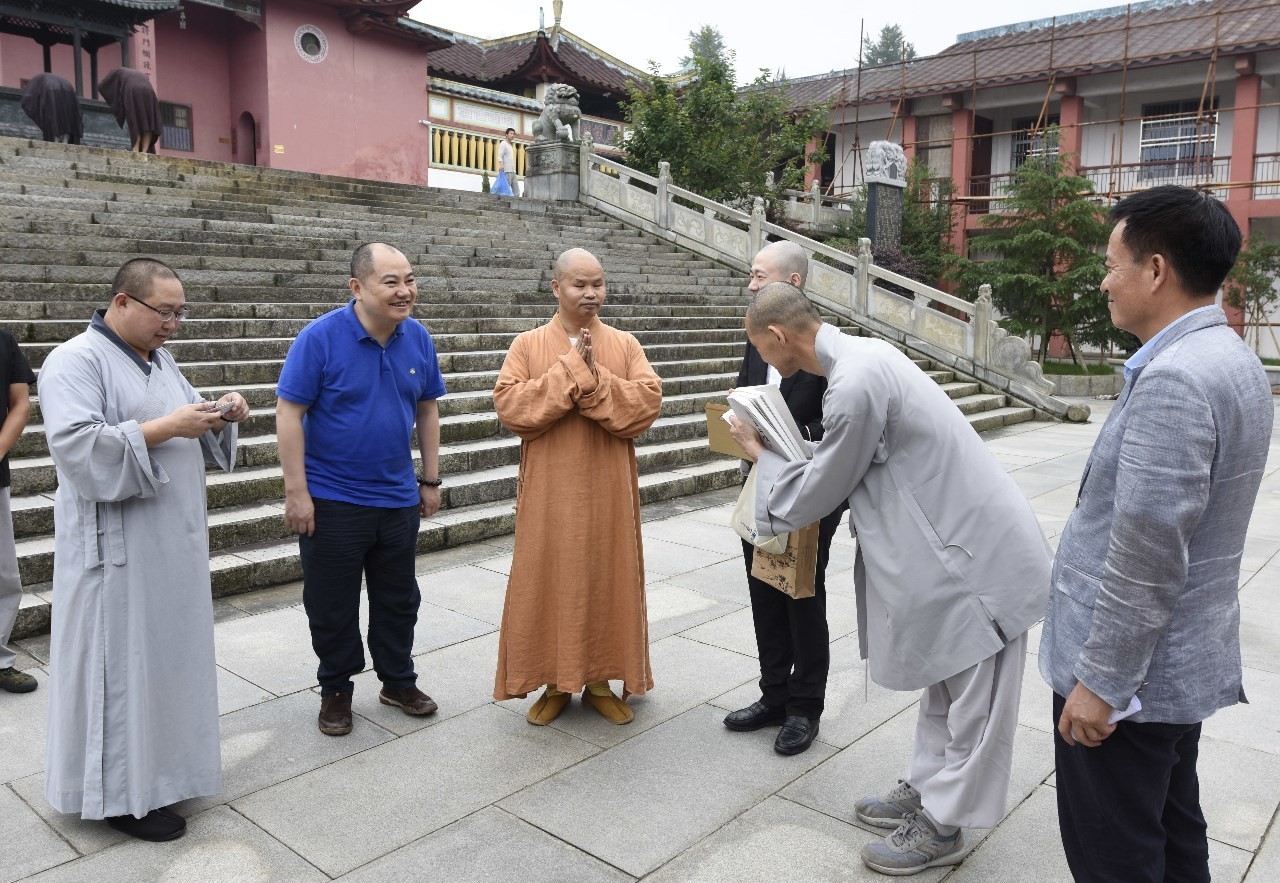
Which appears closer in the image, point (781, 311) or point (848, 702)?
point (781, 311)

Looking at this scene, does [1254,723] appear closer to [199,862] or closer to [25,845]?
[199,862]

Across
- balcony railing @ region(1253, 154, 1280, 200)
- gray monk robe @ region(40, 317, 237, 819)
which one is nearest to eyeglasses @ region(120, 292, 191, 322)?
gray monk robe @ region(40, 317, 237, 819)

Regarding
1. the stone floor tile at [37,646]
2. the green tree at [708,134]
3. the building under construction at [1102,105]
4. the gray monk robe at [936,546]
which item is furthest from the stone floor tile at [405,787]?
the building under construction at [1102,105]

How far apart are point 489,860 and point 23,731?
188 centimetres

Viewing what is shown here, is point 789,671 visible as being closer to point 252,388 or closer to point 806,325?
point 806,325

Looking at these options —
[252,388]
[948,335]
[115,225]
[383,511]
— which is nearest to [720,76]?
[948,335]

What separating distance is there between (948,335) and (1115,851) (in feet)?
39.7

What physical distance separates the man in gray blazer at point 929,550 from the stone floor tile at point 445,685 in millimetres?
1666

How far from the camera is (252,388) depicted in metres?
6.85

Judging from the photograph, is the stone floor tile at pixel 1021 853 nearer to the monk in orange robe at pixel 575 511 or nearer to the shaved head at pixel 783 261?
the monk in orange robe at pixel 575 511

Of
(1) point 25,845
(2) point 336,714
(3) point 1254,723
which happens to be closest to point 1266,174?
(3) point 1254,723

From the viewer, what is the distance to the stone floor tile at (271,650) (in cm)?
393

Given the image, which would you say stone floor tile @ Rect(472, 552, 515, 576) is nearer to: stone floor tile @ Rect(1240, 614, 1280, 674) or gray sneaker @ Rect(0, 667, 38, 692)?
gray sneaker @ Rect(0, 667, 38, 692)

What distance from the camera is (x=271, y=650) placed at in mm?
4238
